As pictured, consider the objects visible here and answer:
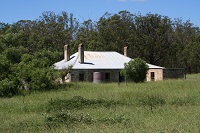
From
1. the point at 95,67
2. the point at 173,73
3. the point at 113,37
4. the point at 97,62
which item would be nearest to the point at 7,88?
the point at 95,67

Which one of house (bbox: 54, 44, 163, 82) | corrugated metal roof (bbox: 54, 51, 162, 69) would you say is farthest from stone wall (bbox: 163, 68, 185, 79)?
corrugated metal roof (bbox: 54, 51, 162, 69)

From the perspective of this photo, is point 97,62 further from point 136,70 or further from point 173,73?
point 173,73

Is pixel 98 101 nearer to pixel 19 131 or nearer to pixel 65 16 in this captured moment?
pixel 19 131

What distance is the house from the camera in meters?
47.3

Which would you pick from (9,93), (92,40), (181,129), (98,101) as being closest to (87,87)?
(9,93)

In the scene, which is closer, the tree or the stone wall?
the tree

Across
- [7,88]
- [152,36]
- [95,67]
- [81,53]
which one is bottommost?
[7,88]

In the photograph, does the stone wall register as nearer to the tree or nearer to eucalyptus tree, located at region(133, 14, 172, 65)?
the tree

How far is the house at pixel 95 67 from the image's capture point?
155 ft

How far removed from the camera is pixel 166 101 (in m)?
20.7

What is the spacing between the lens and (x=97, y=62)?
50.8m

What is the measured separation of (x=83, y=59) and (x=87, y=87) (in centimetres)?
1669

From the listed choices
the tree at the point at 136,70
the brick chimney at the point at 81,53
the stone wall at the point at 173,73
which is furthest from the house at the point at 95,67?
the tree at the point at 136,70

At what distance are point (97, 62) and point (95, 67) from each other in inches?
89.7
